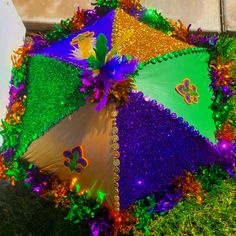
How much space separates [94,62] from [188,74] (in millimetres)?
780

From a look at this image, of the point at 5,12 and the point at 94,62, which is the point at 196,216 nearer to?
the point at 94,62

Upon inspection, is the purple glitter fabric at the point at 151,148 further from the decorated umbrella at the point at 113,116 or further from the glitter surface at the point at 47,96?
the glitter surface at the point at 47,96

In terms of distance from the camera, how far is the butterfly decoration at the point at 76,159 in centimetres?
249

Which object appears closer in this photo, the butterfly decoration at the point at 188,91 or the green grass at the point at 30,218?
the butterfly decoration at the point at 188,91

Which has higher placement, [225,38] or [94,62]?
[94,62]

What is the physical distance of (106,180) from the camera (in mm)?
2498

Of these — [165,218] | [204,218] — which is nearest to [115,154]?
[165,218]

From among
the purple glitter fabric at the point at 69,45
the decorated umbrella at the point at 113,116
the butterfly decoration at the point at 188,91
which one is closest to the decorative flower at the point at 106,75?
the decorated umbrella at the point at 113,116

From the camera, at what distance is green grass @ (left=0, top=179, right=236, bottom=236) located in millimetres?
3070

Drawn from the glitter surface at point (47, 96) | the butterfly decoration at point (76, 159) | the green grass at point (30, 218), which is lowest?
the green grass at point (30, 218)

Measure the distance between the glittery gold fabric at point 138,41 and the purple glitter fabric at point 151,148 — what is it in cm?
31

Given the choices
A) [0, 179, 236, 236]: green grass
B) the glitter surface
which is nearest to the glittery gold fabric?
the glitter surface

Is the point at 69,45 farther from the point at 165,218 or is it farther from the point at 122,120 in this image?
the point at 165,218

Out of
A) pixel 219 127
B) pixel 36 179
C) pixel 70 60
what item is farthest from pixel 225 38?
pixel 36 179
